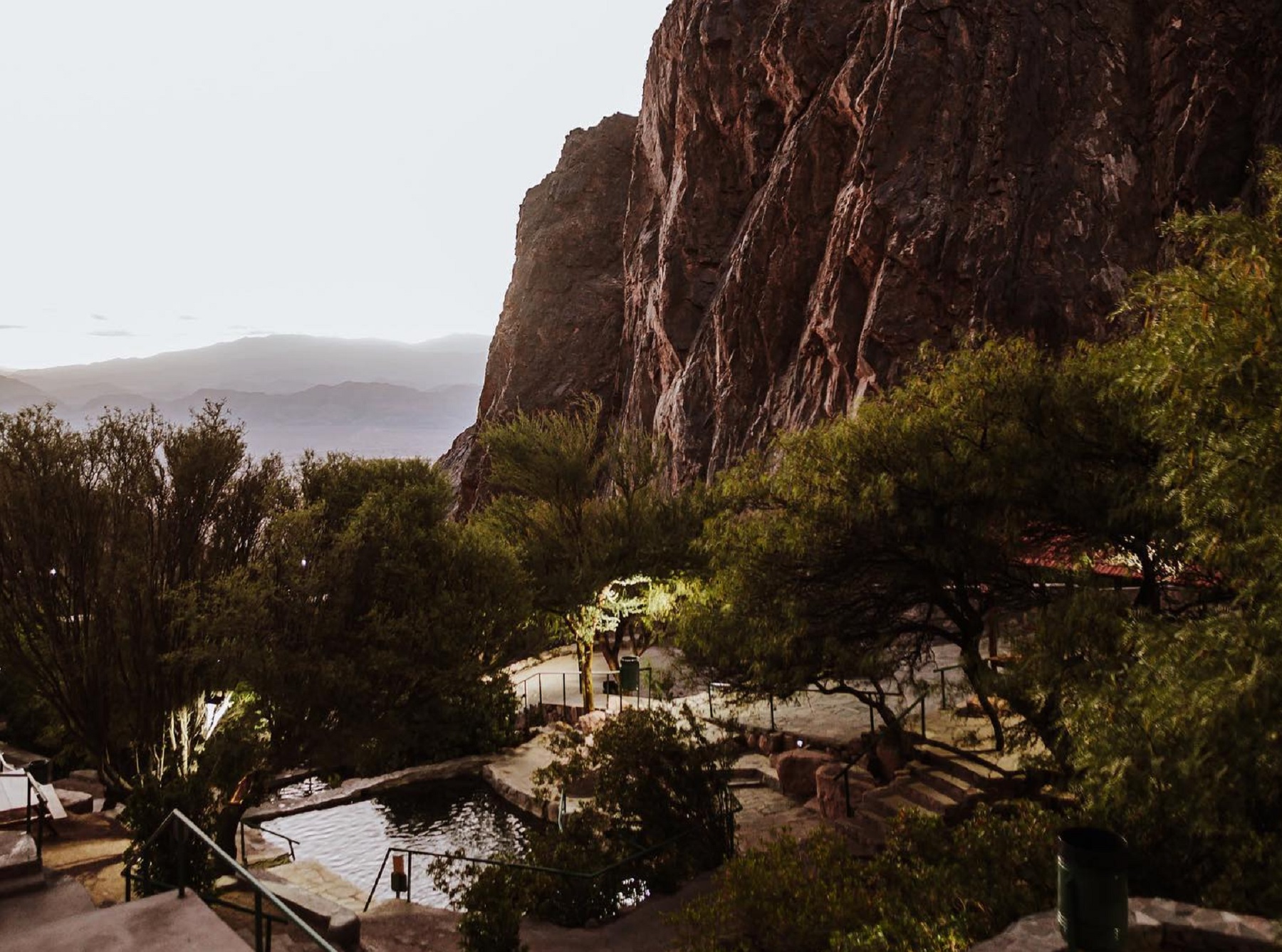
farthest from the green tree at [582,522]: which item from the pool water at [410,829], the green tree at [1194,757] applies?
the green tree at [1194,757]

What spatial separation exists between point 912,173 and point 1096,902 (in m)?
31.0

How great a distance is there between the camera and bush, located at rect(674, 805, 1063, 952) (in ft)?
30.2

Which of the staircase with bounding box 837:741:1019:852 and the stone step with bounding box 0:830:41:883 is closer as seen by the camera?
the stone step with bounding box 0:830:41:883

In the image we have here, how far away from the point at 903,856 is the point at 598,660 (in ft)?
87.1

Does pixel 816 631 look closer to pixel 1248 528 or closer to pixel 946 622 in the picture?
pixel 1248 528

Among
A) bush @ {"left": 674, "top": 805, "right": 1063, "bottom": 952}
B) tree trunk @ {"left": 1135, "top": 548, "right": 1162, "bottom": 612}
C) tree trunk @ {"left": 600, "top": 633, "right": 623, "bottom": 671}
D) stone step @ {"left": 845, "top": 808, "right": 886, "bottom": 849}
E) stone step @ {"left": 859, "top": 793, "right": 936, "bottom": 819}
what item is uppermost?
tree trunk @ {"left": 1135, "top": 548, "right": 1162, "bottom": 612}

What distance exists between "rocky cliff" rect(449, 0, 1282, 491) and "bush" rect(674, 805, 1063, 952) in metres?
12.5

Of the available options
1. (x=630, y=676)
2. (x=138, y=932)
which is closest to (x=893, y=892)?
(x=138, y=932)

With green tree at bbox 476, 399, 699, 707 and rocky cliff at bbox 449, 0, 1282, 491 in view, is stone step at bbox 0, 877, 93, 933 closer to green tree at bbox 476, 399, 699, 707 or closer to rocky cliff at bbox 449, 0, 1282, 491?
green tree at bbox 476, 399, 699, 707

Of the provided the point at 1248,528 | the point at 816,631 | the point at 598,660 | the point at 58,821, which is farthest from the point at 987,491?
the point at 598,660

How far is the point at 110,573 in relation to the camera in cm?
1841

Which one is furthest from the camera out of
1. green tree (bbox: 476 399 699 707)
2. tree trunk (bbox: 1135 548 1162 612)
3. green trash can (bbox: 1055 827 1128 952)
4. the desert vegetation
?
green tree (bbox: 476 399 699 707)

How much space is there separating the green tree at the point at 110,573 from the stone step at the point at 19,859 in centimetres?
683

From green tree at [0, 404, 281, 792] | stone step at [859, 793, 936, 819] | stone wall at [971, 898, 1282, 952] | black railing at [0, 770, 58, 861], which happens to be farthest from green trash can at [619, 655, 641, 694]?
stone wall at [971, 898, 1282, 952]
